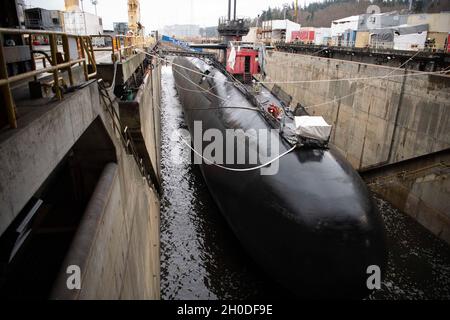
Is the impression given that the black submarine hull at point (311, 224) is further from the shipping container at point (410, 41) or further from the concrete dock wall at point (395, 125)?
the shipping container at point (410, 41)

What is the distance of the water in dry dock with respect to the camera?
1158 cm

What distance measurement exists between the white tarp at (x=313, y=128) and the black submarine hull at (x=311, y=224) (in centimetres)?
51

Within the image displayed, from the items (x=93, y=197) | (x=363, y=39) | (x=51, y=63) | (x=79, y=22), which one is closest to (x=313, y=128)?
(x=93, y=197)

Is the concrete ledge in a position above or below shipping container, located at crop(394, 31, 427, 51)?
below

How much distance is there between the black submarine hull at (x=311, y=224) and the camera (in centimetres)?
844

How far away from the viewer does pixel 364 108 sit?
21141 mm

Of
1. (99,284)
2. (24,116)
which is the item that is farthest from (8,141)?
(99,284)

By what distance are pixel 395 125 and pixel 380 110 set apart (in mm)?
1680

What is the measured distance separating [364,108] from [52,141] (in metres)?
20.3

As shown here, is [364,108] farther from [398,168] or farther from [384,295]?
[384,295]

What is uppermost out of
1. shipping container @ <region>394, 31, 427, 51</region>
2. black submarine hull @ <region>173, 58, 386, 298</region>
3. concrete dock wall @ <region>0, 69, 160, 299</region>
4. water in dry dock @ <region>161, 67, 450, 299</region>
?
shipping container @ <region>394, 31, 427, 51</region>

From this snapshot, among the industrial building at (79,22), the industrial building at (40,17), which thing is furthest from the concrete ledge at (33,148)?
the industrial building at (40,17)

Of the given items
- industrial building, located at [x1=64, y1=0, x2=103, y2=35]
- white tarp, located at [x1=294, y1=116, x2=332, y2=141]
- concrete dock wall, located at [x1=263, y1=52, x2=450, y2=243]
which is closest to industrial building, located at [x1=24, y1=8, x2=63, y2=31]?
industrial building, located at [x1=64, y1=0, x2=103, y2=35]

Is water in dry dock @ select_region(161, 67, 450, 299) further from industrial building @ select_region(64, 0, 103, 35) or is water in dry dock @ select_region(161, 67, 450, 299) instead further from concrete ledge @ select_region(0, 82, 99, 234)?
industrial building @ select_region(64, 0, 103, 35)
